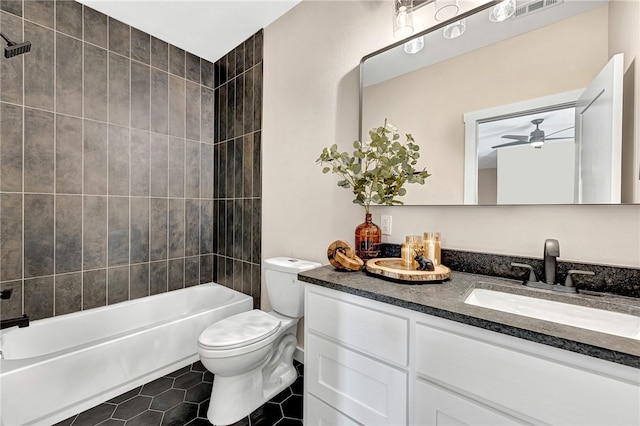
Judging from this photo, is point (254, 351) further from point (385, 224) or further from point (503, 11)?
point (503, 11)

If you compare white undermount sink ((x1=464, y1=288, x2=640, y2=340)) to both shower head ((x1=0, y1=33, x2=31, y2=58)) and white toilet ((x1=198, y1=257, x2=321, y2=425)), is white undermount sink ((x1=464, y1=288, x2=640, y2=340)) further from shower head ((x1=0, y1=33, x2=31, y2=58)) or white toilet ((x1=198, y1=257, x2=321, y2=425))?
shower head ((x1=0, y1=33, x2=31, y2=58))

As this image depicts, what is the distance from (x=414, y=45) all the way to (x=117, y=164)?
227 cm

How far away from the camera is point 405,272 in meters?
1.11

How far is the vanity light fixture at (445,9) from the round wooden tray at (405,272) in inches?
46.4

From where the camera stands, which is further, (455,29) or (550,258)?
(455,29)

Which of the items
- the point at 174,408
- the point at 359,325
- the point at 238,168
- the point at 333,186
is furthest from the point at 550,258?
the point at 238,168

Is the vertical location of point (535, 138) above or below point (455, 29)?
below

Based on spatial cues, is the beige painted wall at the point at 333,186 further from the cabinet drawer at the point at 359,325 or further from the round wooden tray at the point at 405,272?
the cabinet drawer at the point at 359,325

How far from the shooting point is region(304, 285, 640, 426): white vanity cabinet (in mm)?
616

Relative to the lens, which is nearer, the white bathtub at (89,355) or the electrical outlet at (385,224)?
the white bathtub at (89,355)

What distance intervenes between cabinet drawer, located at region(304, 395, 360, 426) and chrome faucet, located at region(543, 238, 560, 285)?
89 cm

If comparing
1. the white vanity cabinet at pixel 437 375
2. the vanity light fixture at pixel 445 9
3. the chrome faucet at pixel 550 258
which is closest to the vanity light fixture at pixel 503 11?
the vanity light fixture at pixel 445 9

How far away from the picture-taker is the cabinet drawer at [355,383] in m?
0.91

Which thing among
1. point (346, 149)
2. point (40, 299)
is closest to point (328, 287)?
point (346, 149)
